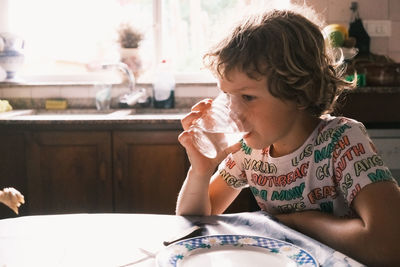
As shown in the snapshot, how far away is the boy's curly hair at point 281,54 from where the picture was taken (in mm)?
1005

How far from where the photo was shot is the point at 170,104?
2.96 m

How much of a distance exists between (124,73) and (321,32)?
2040 millimetres

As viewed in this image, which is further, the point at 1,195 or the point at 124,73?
the point at 124,73

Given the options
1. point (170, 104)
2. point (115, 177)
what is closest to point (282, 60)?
point (115, 177)

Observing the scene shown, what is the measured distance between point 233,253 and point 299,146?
1.37 ft

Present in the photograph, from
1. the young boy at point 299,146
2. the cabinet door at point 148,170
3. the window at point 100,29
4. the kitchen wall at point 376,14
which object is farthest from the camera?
the window at point 100,29

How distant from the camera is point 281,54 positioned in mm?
1012

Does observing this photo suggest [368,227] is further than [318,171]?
No

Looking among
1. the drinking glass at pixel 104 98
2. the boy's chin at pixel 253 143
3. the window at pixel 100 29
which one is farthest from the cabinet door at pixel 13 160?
the boy's chin at pixel 253 143

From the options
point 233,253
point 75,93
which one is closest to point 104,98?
point 75,93

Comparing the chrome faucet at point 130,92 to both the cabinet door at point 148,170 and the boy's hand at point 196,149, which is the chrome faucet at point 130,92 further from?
the boy's hand at point 196,149

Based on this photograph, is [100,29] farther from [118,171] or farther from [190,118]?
[190,118]

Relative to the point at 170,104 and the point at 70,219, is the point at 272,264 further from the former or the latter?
the point at 170,104

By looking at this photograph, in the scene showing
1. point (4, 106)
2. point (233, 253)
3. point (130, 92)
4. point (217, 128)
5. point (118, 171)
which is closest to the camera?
point (233, 253)
